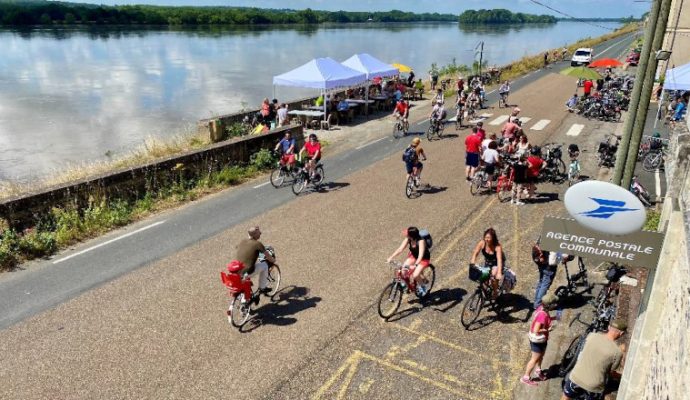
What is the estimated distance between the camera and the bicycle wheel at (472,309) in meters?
8.05

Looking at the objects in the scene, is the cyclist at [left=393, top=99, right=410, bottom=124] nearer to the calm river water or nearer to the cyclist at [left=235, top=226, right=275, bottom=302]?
the calm river water

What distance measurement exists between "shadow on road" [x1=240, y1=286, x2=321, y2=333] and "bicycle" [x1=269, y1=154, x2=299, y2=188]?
621cm

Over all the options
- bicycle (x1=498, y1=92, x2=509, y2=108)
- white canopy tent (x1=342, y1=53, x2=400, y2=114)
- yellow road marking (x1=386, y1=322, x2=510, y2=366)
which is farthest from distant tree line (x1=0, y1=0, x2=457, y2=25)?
yellow road marking (x1=386, y1=322, x2=510, y2=366)

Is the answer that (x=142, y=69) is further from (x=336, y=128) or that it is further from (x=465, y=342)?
(x=465, y=342)

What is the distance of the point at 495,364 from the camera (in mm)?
7270

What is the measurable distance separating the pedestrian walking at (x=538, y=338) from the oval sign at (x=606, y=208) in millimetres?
1600

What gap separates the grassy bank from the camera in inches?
409

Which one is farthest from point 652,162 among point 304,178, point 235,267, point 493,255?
point 235,267

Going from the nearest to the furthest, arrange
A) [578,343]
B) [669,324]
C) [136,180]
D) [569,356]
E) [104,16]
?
[669,324] < [578,343] < [569,356] < [136,180] < [104,16]

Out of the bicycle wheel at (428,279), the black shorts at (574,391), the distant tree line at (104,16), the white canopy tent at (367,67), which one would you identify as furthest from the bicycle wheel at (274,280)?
the distant tree line at (104,16)

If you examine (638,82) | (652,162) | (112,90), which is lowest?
(112,90)

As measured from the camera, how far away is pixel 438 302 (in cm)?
→ 889

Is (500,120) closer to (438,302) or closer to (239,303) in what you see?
(438,302)

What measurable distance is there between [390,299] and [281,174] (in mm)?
7695
